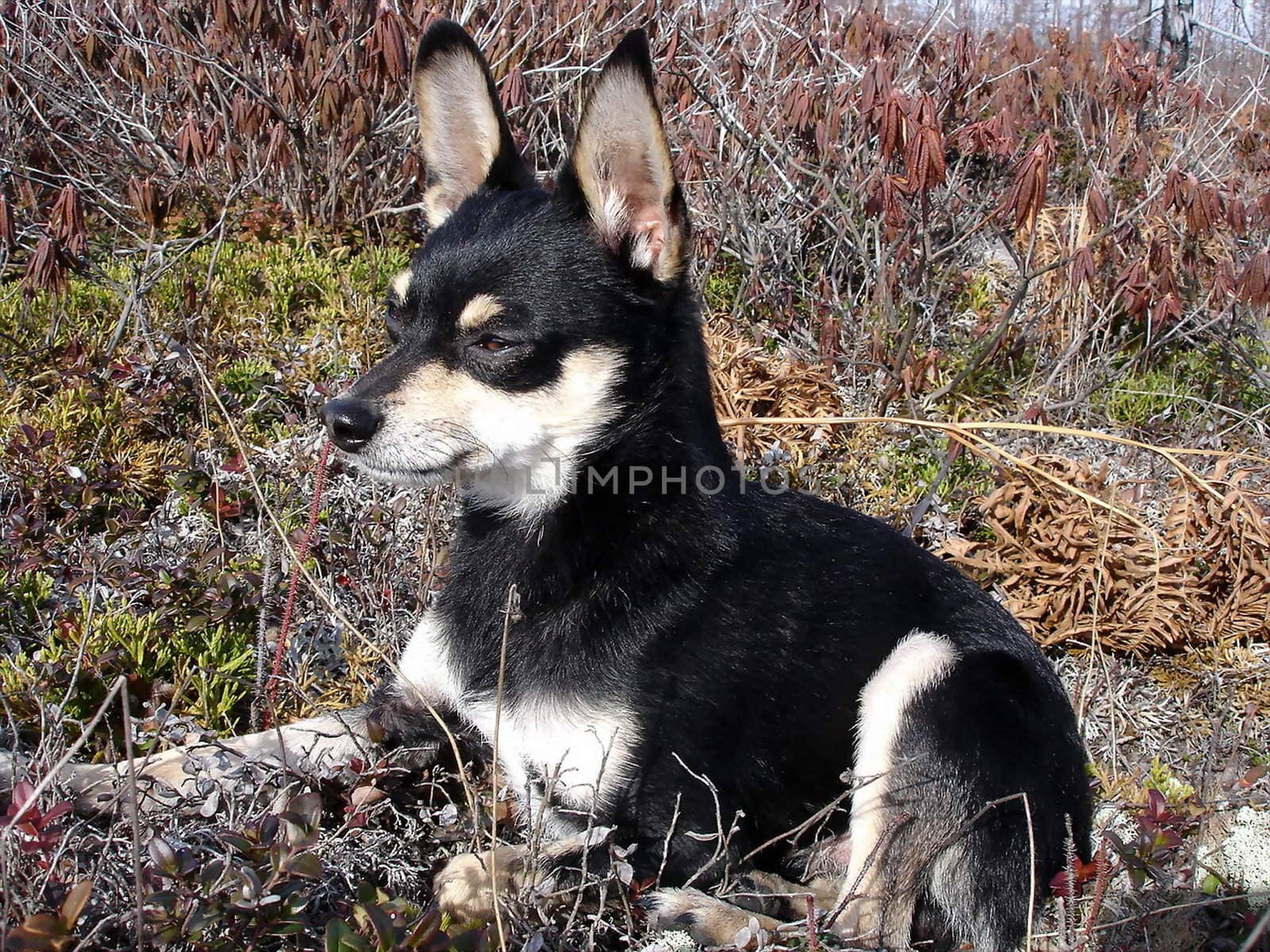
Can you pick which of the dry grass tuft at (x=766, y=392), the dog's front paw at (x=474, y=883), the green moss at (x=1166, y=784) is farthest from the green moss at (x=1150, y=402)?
the dog's front paw at (x=474, y=883)

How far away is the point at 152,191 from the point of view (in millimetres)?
5082

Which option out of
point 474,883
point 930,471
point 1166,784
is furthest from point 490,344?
point 930,471

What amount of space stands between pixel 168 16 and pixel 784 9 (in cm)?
366

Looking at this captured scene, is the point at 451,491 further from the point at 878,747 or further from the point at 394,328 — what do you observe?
the point at 878,747

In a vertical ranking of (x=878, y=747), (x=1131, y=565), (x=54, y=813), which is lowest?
(x=1131, y=565)

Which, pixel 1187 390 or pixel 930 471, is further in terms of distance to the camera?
pixel 1187 390

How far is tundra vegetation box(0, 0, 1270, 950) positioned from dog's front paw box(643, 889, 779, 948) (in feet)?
0.28

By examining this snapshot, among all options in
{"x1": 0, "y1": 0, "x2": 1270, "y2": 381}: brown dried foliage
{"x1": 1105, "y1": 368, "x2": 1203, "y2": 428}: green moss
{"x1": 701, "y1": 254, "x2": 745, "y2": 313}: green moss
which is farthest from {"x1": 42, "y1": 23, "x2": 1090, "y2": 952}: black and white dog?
{"x1": 701, "y1": 254, "x2": 745, "y2": 313}: green moss

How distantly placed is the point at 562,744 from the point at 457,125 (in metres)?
1.70

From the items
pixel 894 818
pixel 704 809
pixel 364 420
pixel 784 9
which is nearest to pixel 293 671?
pixel 364 420

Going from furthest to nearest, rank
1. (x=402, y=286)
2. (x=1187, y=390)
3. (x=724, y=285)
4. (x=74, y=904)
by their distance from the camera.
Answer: (x=724, y=285) → (x=1187, y=390) → (x=402, y=286) → (x=74, y=904)

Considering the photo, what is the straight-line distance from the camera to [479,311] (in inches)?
97.4

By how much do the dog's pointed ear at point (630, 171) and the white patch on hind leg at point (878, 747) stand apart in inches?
45.1

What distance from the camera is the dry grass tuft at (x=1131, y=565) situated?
3.83 meters
